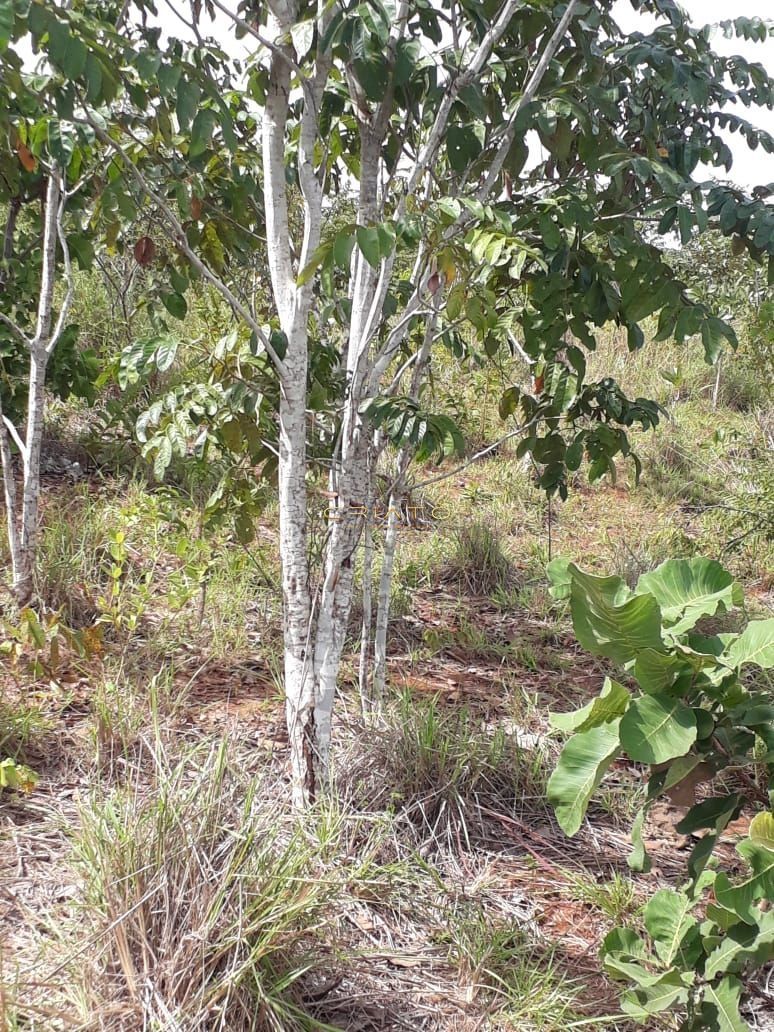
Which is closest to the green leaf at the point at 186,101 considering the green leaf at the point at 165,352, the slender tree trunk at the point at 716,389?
the green leaf at the point at 165,352

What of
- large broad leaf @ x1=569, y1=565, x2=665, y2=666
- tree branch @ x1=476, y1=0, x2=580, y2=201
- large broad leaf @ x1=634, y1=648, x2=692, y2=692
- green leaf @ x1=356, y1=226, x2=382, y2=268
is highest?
tree branch @ x1=476, y1=0, x2=580, y2=201

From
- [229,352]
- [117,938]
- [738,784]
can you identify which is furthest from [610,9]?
[117,938]

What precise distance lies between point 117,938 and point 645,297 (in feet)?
6.28

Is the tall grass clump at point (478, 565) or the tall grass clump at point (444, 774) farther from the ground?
the tall grass clump at point (478, 565)

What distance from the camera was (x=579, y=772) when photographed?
1406mm

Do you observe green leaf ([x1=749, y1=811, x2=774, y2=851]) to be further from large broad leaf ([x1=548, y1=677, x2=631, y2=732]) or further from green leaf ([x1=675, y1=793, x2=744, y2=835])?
large broad leaf ([x1=548, y1=677, x2=631, y2=732])

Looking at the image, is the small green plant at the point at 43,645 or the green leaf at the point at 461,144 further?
the small green plant at the point at 43,645

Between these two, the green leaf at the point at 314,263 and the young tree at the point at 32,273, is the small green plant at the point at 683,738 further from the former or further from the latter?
the young tree at the point at 32,273

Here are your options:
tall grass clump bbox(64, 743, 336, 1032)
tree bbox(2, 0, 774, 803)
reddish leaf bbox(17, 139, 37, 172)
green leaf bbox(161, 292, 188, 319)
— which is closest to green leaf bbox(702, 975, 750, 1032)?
tall grass clump bbox(64, 743, 336, 1032)

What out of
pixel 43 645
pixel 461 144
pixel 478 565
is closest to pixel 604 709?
pixel 461 144

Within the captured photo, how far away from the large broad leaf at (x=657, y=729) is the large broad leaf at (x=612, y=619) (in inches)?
3.5

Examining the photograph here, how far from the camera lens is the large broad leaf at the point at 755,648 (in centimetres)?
135

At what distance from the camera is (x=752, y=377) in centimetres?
762

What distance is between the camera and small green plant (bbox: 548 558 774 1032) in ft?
4.42
